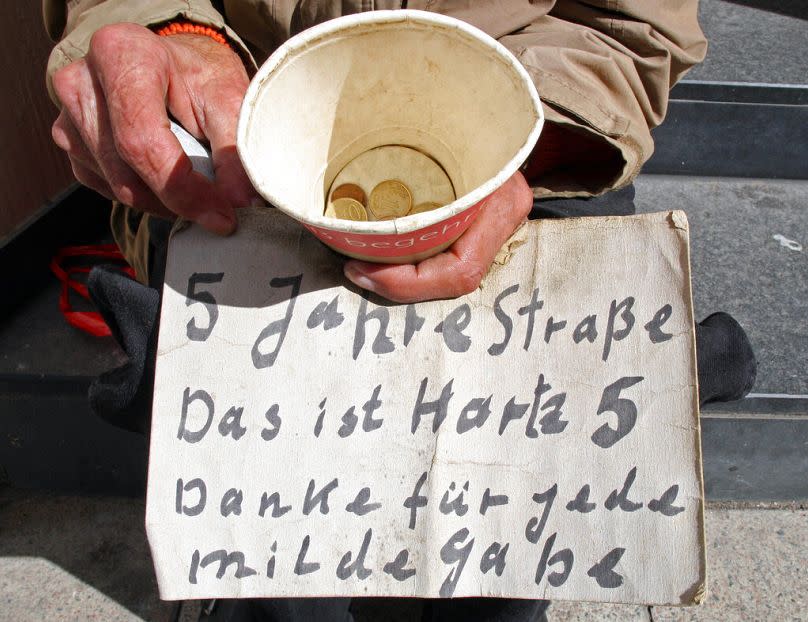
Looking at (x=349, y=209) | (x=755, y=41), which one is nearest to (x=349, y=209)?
(x=349, y=209)

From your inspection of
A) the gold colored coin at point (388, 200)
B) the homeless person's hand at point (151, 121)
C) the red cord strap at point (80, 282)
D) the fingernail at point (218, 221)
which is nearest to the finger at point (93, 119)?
the homeless person's hand at point (151, 121)

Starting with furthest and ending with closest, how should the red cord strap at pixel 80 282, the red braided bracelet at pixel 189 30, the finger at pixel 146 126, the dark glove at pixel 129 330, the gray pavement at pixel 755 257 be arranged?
the red cord strap at pixel 80 282
the gray pavement at pixel 755 257
the red braided bracelet at pixel 189 30
the dark glove at pixel 129 330
the finger at pixel 146 126

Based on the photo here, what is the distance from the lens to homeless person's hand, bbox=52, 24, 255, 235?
1.04 m

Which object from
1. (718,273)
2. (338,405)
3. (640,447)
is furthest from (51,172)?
(718,273)

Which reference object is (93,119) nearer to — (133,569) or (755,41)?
(133,569)

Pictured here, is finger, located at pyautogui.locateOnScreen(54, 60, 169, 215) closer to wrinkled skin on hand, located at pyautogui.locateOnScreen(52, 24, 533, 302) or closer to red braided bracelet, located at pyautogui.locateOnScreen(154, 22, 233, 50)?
wrinkled skin on hand, located at pyautogui.locateOnScreen(52, 24, 533, 302)

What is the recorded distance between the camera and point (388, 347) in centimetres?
110

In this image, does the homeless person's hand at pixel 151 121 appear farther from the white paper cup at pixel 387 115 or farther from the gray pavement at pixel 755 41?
the gray pavement at pixel 755 41

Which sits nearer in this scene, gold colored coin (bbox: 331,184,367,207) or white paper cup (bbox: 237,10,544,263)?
white paper cup (bbox: 237,10,544,263)

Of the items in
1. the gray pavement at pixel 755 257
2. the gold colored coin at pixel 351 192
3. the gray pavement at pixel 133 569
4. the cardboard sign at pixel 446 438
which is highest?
the gold colored coin at pixel 351 192

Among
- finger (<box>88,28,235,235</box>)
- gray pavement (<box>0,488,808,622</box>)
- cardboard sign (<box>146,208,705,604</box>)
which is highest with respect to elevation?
finger (<box>88,28,235,235</box>)

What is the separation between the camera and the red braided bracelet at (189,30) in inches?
49.7

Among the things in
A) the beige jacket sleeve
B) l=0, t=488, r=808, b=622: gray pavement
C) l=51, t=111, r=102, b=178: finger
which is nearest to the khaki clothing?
the beige jacket sleeve

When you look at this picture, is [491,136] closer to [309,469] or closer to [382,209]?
[382,209]
